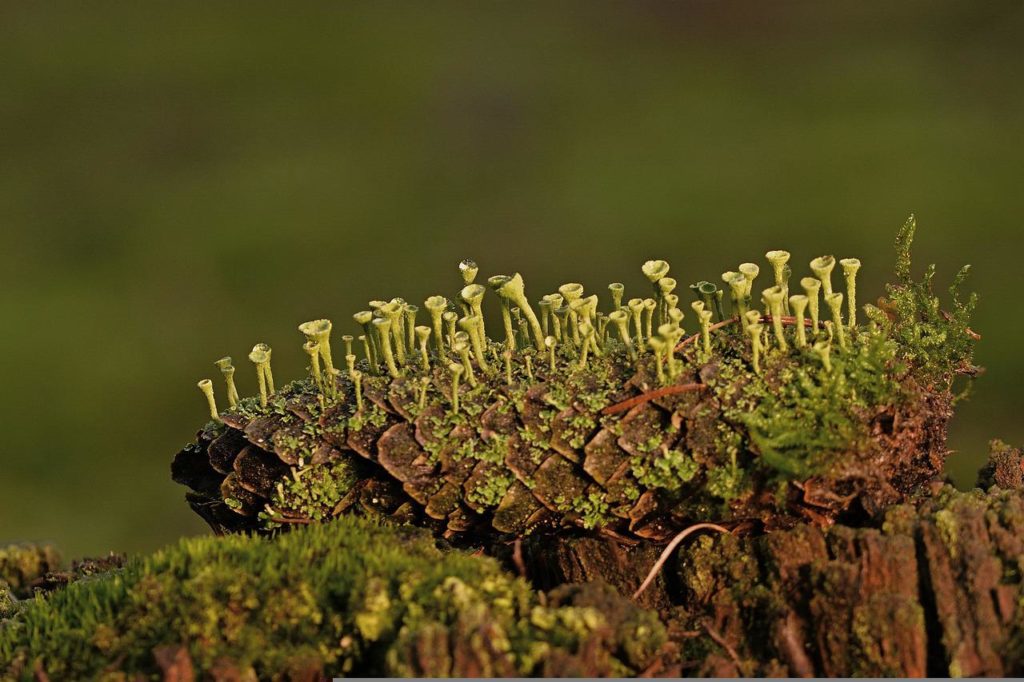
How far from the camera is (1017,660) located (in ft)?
4.57

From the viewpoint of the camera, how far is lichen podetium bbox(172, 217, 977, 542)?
1646mm

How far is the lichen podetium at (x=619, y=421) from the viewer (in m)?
1.65

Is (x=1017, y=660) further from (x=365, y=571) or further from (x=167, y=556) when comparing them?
(x=167, y=556)

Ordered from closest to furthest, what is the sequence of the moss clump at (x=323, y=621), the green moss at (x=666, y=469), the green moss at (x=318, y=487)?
the moss clump at (x=323, y=621) → the green moss at (x=666, y=469) → the green moss at (x=318, y=487)

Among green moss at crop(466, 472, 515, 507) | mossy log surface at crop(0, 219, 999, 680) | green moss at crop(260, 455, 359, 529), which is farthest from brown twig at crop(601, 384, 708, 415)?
green moss at crop(260, 455, 359, 529)

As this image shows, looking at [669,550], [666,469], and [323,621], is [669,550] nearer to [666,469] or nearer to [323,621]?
[666,469]

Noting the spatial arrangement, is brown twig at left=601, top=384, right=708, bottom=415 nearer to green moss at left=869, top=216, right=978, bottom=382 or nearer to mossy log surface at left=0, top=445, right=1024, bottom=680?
mossy log surface at left=0, top=445, right=1024, bottom=680

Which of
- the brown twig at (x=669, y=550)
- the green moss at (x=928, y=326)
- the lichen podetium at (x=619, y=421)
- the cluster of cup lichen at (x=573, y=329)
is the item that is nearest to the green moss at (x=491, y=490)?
the lichen podetium at (x=619, y=421)

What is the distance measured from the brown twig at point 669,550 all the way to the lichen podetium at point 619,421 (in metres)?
0.02

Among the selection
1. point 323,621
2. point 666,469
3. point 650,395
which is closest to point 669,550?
point 666,469

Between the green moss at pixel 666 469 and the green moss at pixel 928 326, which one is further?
the green moss at pixel 928 326

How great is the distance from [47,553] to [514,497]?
4.01ft

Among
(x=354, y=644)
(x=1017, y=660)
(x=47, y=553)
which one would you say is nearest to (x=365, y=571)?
(x=354, y=644)

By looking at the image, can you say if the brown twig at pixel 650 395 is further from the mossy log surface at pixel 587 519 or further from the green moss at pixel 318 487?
the green moss at pixel 318 487
